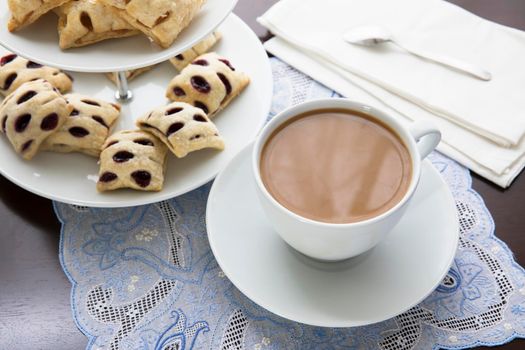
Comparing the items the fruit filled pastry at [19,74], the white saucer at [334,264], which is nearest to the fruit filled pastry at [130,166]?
the white saucer at [334,264]

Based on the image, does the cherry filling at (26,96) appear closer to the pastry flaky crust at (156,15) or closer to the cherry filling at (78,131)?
the cherry filling at (78,131)

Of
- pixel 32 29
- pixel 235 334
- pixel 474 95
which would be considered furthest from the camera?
pixel 474 95

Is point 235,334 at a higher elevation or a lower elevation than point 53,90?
lower

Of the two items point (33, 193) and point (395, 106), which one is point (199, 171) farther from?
point (395, 106)

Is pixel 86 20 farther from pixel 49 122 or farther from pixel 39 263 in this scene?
pixel 39 263

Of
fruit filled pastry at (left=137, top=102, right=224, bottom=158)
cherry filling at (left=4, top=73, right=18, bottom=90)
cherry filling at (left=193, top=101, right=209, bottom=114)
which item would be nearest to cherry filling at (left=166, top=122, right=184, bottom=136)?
fruit filled pastry at (left=137, top=102, right=224, bottom=158)

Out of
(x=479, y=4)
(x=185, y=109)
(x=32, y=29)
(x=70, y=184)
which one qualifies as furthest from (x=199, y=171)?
(x=479, y=4)

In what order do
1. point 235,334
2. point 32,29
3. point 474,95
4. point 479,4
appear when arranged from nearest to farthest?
1. point 235,334
2. point 32,29
3. point 474,95
4. point 479,4
